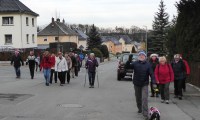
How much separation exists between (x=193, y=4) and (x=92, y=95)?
28.3 feet

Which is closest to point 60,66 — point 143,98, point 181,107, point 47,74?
point 47,74

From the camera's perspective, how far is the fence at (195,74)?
777 inches

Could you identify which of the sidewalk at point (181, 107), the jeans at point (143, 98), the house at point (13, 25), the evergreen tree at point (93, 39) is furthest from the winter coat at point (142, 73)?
the evergreen tree at point (93, 39)

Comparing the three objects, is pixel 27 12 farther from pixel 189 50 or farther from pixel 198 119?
pixel 198 119

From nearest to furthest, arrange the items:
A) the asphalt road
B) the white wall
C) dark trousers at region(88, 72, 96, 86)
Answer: the asphalt road → dark trousers at region(88, 72, 96, 86) → the white wall

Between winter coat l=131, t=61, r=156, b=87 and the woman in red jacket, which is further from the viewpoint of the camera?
the woman in red jacket

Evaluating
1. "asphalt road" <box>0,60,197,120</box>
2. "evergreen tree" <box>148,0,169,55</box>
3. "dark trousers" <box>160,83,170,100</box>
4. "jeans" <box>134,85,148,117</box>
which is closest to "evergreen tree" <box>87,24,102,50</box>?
"evergreen tree" <box>148,0,169,55</box>

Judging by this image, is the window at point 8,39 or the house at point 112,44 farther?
the house at point 112,44

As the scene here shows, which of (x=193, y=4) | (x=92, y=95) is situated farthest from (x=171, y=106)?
(x=193, y=4)

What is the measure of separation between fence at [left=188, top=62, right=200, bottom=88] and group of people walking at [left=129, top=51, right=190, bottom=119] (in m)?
3.64

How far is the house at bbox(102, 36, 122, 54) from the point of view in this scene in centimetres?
17575

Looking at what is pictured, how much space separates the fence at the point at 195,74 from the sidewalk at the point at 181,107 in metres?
2.16

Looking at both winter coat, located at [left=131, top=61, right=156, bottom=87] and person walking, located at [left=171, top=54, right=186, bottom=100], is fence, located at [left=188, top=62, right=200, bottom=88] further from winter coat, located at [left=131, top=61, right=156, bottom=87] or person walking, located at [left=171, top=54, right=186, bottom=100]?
winter coat, located at [left=131, top=61, right=156, bottom=87]

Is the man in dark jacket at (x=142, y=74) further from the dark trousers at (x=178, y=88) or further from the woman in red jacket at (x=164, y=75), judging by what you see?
the dark trousers at (x=178, y=88)
